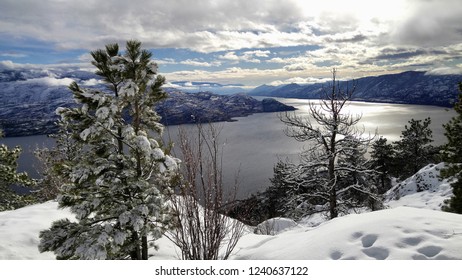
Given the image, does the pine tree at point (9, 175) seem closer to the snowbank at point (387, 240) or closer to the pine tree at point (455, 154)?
the snowbank at point (387, 240)

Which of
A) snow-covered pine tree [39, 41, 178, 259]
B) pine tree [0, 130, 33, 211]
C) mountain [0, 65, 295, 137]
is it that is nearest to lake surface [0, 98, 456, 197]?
pine tree [0, 130, 33, 211]

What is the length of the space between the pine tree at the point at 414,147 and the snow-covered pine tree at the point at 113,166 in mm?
34610

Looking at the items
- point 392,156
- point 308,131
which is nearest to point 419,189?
point 392,156

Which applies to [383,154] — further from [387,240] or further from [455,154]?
[387,240]

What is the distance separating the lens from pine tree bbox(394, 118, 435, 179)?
34625 mm

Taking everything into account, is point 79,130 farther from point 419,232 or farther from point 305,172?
point 305,172

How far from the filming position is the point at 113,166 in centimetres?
654

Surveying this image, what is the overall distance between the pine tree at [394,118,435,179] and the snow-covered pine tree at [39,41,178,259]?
34.6 meters

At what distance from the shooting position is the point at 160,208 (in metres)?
6.43

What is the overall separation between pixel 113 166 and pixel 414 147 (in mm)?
39293

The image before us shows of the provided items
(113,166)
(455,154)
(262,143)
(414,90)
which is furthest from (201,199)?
(414,90)

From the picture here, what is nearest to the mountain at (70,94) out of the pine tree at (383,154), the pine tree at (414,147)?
the pine tree at (383,154)

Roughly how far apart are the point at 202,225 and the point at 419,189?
943 inches

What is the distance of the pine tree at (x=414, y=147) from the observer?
3462 centimetres
